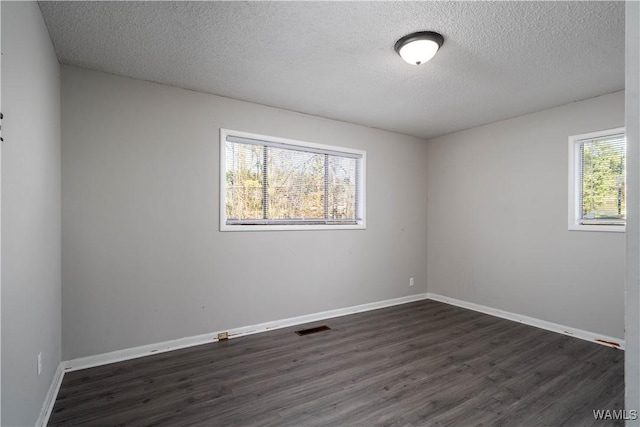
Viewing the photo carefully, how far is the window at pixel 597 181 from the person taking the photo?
338 cm

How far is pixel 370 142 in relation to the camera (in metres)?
4.70

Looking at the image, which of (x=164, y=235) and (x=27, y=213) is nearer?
(x=27, y=213)

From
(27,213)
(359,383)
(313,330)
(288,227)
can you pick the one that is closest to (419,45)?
(288,227)

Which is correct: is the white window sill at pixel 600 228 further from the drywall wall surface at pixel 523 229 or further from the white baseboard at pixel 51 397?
the white baseboard at pixel 51 397

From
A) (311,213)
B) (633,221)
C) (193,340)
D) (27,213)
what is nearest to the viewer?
(633,221)

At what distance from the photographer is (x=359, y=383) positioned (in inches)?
101

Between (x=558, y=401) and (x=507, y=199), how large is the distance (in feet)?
8.46

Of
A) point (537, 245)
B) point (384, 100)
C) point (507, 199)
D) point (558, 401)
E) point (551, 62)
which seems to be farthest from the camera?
point (507, 199)

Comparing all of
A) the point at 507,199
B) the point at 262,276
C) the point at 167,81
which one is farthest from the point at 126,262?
the point at 507,199

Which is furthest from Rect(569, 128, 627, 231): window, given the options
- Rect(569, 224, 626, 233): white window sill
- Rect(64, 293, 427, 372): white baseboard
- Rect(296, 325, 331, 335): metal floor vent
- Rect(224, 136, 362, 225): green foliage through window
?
Rect(296, 325, 331, 335): metal floor vent

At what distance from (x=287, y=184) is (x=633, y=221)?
3.52 meters

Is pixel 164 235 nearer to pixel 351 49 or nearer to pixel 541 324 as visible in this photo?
pixel 351 49

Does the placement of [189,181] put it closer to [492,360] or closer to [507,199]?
[492,360]

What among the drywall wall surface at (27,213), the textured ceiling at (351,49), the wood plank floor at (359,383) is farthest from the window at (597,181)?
the drywall wall surface at (27,213)
